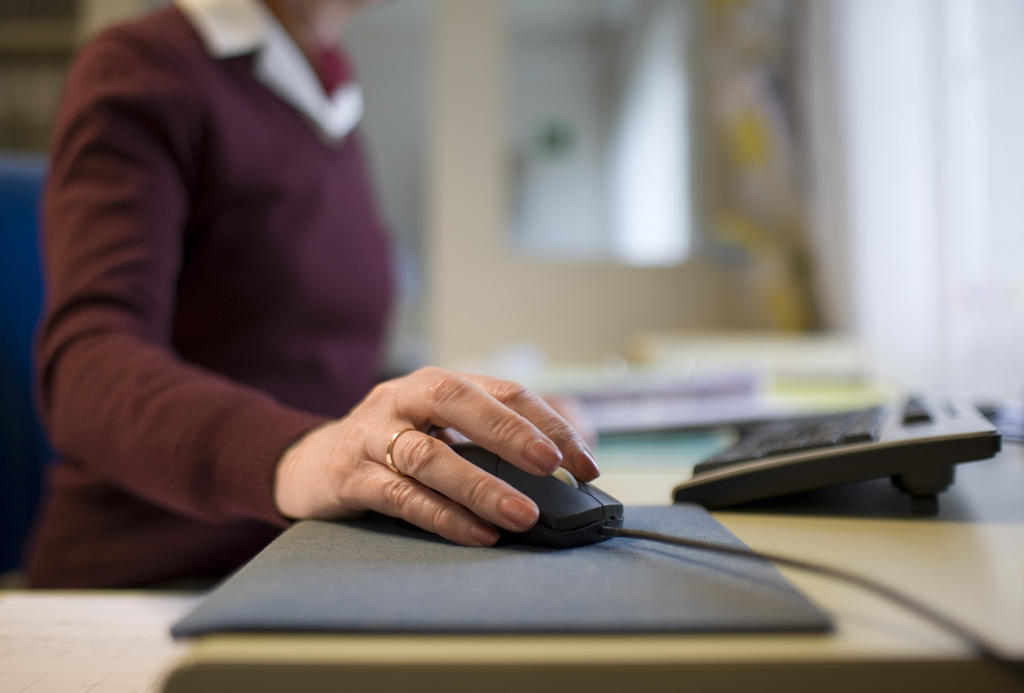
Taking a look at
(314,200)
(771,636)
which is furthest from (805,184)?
(771,636)

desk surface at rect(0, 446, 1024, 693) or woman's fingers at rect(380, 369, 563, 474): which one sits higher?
woman's fingers at rect(380, 369, 563, 474)

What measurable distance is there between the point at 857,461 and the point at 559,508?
0.57ft

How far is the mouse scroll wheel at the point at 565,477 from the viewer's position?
361 mm

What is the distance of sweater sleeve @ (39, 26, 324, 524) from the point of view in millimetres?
462

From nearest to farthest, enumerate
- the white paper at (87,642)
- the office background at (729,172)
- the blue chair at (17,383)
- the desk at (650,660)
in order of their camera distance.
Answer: the desk at (650,660) < the white paper at (87,642) < the blue chair at (17,383) < the office background at (729,172)

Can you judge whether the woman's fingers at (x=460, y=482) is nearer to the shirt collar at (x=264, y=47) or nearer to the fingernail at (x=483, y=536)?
the fingernail at (x=483, y=536)

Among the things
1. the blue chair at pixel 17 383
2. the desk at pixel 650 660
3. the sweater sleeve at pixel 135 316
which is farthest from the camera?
the blue chair at pixel 17 383

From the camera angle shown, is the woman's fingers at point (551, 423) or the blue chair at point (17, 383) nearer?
the woman's fingers at point (551, 423)

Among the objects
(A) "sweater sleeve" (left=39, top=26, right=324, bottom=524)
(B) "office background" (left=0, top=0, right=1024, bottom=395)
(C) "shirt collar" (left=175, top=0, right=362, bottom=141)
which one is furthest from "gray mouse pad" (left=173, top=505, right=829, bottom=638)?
(B) "office background" (left=0, top=0, right=1024, bottom=395)

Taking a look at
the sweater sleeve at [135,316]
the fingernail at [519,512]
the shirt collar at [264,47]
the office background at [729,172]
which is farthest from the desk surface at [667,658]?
the office background at [729,172]

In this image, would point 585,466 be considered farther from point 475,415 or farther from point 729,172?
point 729,172

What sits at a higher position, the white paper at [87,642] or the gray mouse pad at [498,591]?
the gray mouse pad at [498,591]

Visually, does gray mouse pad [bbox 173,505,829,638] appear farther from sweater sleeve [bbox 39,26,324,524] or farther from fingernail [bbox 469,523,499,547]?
sweater sleeve [bbox 39,26,324,524]

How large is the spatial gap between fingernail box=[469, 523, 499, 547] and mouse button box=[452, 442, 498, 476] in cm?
3
